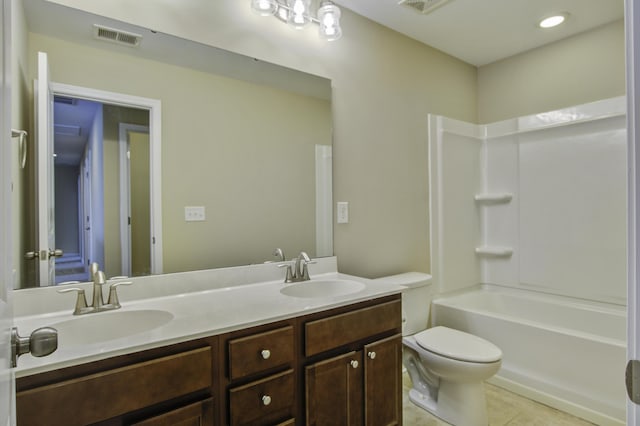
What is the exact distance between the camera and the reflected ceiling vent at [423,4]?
2.12 meters

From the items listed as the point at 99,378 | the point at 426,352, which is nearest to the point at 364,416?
the point at 426,352

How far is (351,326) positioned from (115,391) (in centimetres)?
88

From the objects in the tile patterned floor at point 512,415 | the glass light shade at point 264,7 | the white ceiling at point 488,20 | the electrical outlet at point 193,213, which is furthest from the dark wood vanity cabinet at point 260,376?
the white ceiling at point 488,20

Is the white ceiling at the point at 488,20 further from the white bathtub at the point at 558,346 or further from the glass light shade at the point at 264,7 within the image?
the white bathtub at the point at 558,346

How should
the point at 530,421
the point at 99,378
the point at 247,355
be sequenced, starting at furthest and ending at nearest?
the point at 530,421
the point at 247,355
the point at 99,378

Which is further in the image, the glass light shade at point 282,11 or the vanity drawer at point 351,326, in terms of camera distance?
the glass light shade at point 282,11

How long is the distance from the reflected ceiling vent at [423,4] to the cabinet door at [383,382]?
2004 millimetres

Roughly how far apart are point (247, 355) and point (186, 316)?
27 centimetres

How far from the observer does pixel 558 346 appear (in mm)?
2086

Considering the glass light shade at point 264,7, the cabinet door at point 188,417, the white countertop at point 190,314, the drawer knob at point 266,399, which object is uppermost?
the glass light shade at point 264,7

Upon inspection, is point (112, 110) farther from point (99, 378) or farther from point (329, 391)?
point (329, 391)

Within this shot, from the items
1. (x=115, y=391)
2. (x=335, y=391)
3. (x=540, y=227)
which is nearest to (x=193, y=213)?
(x=115, y=391)

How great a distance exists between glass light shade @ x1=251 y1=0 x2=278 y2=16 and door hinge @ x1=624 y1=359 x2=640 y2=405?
1.92 meters

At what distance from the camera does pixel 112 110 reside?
1440 mm
